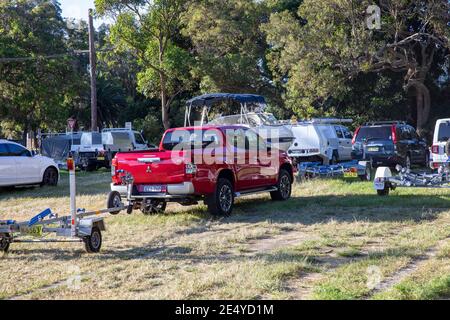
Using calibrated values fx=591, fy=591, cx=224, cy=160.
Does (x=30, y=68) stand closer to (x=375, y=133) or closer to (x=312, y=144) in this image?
(x=312, y=144)

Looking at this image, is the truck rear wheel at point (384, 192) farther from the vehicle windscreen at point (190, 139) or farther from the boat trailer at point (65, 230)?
the boat trailer at point (65, 230)

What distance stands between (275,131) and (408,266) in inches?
456

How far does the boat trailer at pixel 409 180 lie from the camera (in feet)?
40.9

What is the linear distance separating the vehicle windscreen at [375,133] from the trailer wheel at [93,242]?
523 inches

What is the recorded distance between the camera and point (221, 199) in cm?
1127

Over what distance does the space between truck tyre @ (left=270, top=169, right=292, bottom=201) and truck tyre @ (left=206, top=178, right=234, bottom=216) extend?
6.64 ft

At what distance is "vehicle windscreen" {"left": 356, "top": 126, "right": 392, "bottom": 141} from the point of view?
64.6 feet

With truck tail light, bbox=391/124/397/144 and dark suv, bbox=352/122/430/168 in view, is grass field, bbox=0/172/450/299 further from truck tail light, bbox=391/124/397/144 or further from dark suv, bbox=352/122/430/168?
truck tail light, bbox=391/124/397/144

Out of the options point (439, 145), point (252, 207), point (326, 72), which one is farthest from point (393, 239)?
point (326, 72)

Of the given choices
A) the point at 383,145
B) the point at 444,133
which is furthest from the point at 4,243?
the point at 383,145

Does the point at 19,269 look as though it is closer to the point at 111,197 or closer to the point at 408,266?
the point at 111,197

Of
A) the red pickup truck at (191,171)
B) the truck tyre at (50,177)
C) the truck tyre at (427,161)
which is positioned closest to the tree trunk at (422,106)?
the truck tyre at (427,161)

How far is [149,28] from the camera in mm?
33531

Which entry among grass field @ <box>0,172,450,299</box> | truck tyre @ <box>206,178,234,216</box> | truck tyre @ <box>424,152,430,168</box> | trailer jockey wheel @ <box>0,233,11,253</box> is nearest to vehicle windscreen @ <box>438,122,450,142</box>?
grass field @ <box>0,172,450,299</box>
